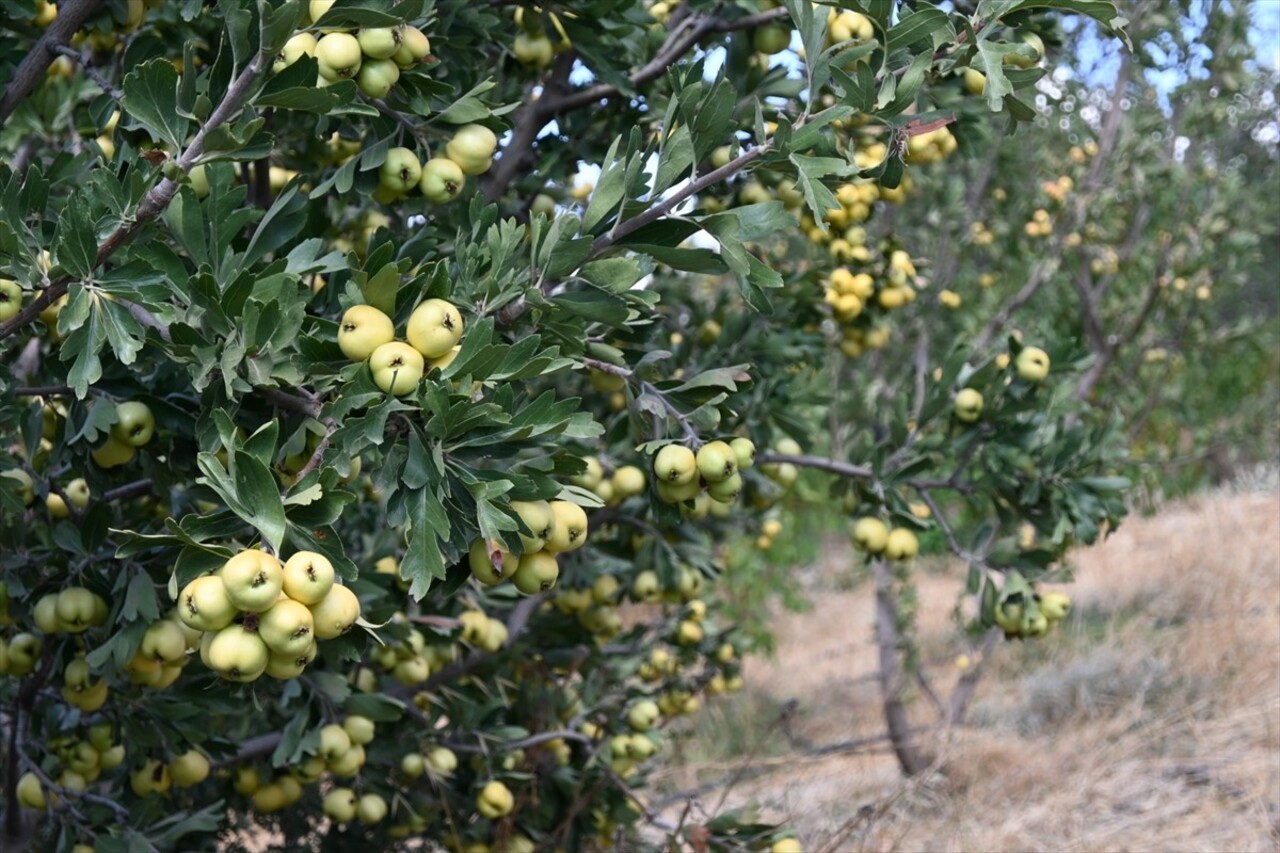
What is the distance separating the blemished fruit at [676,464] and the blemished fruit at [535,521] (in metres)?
0.33

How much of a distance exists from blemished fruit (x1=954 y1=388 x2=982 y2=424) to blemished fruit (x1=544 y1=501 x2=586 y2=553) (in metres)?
1.48

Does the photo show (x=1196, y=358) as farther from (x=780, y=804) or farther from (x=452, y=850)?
(x=452, y=850)

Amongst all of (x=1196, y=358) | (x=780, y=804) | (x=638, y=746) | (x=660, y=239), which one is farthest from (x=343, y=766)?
(x=1196, y=358)

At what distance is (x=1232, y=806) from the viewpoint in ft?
14.3

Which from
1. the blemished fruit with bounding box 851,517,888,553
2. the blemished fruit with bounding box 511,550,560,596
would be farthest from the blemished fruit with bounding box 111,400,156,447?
the blemished fruit with bounding box 851,517,888,553

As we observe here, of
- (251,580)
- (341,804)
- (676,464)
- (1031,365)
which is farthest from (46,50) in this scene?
(1031,365)

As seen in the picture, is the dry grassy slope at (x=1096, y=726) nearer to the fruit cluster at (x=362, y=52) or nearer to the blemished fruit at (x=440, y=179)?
the blemished fruit at (x=440, y=179)

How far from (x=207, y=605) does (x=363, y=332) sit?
1.47ft

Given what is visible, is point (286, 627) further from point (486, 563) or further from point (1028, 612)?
point (1028, 612)

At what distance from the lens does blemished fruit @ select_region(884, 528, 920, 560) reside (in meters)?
3.02

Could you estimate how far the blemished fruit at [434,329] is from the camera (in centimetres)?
174

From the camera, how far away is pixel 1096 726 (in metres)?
5.82

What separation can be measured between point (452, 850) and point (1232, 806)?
2.91 m

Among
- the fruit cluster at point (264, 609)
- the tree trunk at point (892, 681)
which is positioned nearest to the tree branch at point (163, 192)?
the fruit cluster at point (264, 609)
